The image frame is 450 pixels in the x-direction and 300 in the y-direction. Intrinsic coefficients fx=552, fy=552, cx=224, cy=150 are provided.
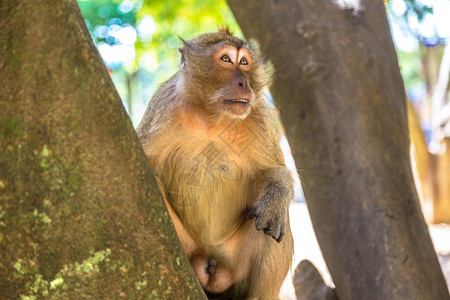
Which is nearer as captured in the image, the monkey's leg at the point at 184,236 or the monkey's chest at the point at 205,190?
the monkey's leg at the point at 184,236

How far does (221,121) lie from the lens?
11.2ft

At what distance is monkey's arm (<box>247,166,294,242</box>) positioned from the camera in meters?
2.99

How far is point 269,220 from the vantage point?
3008mm

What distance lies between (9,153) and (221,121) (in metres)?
1.90

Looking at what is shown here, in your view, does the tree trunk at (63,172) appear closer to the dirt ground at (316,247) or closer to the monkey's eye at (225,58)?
the monkey's eye at (225,58)

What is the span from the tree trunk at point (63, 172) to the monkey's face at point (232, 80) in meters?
1.51

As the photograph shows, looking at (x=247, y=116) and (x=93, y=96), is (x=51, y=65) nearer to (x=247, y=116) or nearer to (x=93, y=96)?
(x=93, y=96)

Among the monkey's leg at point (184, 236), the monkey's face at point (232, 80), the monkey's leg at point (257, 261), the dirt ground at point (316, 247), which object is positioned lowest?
the dirt ground at point (316, 247)

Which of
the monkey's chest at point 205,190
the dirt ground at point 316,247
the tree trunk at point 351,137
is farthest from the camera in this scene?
the dirt ground at point 316,247

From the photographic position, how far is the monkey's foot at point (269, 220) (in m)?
2.98

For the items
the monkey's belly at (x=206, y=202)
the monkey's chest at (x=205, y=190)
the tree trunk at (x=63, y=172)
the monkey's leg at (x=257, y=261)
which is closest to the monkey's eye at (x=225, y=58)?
the monkey's chest at (x=205, y=190)

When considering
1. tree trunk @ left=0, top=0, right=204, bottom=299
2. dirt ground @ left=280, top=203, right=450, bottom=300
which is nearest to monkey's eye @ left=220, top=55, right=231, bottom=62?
tree trunk @ left=0, top=0, right=204, bottom=299

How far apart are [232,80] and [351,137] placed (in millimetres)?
940

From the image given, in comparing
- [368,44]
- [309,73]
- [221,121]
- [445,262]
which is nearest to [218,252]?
[221,121]
